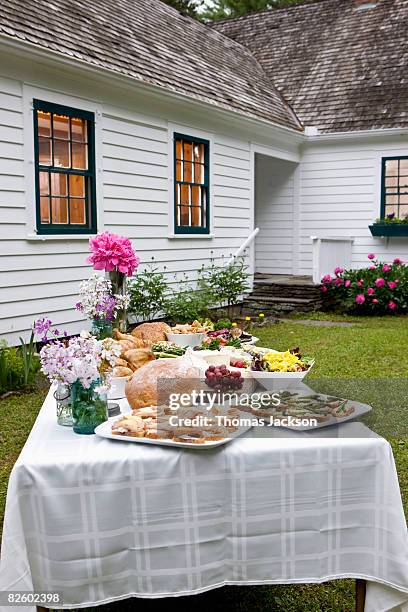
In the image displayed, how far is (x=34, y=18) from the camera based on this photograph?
7867mm

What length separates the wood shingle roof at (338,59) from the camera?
44.9 feet

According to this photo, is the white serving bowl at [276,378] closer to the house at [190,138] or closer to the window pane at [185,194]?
the house at [190,138]

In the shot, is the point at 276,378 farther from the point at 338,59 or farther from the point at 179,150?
the point at 338,59

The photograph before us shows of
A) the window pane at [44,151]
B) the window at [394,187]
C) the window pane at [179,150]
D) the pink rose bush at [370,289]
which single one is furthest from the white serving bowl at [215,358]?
the window at [394,187]

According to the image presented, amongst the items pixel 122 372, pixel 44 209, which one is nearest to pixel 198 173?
pixel 44 209

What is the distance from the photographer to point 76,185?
8.53 m

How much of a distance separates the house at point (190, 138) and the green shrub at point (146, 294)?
1.22 feet

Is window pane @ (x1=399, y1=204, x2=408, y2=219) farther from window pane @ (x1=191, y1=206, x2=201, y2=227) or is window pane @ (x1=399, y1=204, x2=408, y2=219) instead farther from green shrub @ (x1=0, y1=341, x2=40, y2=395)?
green shrub @ (x1=0, y1=341, x2=40, y2=395)

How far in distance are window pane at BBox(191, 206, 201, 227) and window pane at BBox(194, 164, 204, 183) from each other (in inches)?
18.0

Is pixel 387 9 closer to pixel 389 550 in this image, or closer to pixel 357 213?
pixel 357 213

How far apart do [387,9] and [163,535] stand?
617 inches

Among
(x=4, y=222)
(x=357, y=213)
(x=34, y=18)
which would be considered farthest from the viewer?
(x=357, y=213)

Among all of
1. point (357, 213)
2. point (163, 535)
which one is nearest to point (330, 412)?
point (163, 535)

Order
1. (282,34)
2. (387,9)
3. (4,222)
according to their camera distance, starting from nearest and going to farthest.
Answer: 1. (4,222)
2. (387,9)
3. (282,34)
